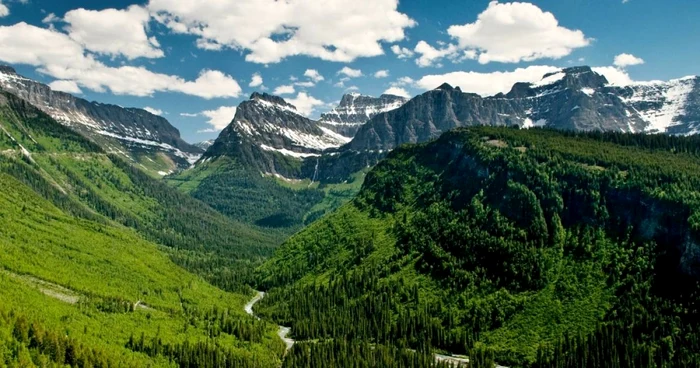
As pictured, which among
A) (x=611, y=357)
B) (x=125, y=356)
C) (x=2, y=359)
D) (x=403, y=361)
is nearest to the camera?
(x=2, y=359)

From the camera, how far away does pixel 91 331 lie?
181m

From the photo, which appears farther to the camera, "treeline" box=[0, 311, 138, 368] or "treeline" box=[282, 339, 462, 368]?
"treeline" box=[282, 339, 462, 368]

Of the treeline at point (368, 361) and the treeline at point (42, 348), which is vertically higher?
the treeline at point (42, 348)

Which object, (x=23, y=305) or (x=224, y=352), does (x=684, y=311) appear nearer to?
(x=224, y=352)

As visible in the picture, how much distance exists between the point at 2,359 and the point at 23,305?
43028 millimetres

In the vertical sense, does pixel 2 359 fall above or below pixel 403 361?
above

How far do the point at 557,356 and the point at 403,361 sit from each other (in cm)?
5023

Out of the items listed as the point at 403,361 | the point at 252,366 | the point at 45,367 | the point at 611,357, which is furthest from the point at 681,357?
the point at 45,367

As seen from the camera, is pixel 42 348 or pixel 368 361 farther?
pixel 368 361

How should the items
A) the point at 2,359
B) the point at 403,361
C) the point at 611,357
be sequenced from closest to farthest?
the point at 2,359 < the point at 611,357 < the point at 403,361

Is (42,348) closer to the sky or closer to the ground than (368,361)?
closer to the sky

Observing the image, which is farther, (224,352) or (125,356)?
(224,352)

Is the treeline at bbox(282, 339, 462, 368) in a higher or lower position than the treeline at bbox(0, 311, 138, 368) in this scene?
lower

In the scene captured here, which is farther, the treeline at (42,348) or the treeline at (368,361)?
the treeline at (368,361)
